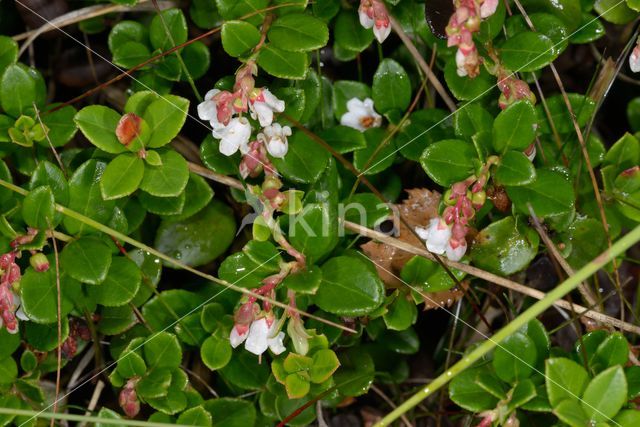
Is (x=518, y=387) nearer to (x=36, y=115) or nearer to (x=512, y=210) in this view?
(x=512, y=210)

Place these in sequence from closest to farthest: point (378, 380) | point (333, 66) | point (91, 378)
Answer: point (91, 378) < point (378, 380) < point (333, 66)

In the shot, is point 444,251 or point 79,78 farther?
point 79,78

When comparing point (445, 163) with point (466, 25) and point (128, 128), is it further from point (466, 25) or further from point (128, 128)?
point (128, 128)

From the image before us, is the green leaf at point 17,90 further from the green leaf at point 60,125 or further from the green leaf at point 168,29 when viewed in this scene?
the green leaf at point 168,29

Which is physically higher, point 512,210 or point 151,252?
point 512,210

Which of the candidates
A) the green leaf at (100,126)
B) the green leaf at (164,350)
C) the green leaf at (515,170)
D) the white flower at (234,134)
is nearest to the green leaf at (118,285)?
the green leaf at (164,350)

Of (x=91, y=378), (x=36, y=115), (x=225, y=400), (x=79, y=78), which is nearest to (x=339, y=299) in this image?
→ (x=225, y=400)
